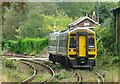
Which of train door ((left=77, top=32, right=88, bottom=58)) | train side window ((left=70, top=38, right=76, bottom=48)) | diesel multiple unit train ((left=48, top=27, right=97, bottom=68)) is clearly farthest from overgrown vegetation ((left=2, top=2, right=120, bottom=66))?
train side window ((left=70, top=38, right=76, bottom=48))

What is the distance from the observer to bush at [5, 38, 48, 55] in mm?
39219

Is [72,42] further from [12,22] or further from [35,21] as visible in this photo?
[12,22]

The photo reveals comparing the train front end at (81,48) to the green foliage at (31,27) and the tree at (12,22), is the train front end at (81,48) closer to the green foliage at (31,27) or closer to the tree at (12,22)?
the tree at (12,22)

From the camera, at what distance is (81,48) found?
1994cm

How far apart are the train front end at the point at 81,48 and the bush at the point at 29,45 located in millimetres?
19164

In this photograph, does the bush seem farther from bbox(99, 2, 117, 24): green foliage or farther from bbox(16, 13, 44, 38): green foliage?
bbox(99, 2, 117, 24): green foliage

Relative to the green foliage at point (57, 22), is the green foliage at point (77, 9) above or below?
above

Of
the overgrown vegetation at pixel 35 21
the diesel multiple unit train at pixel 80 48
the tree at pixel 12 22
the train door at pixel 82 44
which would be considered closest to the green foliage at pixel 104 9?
the overgrown vegetation at pixel 35 21

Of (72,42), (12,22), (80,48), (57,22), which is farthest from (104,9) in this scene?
(80,48)

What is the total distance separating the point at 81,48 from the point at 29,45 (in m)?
20.2

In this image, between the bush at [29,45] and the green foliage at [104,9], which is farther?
the green foliage at [104,9]

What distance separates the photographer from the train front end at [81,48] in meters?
19.8

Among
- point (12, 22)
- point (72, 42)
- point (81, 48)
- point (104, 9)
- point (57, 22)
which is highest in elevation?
point (104, 9)

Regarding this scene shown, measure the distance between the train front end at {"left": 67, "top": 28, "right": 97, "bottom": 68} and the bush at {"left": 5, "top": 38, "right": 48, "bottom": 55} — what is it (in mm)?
19164
